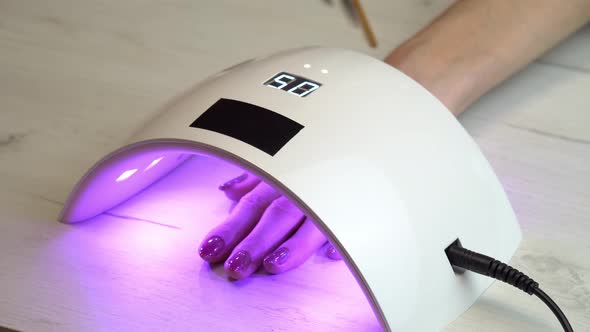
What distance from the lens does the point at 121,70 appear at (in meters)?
1.04

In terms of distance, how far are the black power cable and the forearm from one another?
0.29 m

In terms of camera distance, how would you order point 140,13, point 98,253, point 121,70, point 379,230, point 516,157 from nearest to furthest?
point 379,230 < point 98,253 < point 516,157 < point 121,70 < point 140,13

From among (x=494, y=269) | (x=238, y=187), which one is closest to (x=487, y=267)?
(x=494, y=269)

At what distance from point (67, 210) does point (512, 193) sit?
1.35ft

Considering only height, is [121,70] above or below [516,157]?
above

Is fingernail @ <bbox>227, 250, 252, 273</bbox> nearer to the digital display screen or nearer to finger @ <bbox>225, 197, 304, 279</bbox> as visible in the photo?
finger @ <bbox>225, 197, 304, 279</bbox>

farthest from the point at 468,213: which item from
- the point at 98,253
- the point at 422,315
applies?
the point at 98,253

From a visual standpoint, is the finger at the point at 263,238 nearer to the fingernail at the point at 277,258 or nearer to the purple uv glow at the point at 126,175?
the fingernail at the point at 277,258

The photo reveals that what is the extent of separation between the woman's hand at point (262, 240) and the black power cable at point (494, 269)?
117mm

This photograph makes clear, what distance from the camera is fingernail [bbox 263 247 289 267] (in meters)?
0.72

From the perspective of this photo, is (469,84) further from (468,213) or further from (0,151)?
(0,151)

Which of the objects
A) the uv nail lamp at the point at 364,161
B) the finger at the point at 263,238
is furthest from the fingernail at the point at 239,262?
the uv nail lamp at the point at 364,161

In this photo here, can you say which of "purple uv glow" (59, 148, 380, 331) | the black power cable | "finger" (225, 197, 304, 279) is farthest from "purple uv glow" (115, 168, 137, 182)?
the black power cable

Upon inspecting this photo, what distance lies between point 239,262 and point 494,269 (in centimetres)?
20
